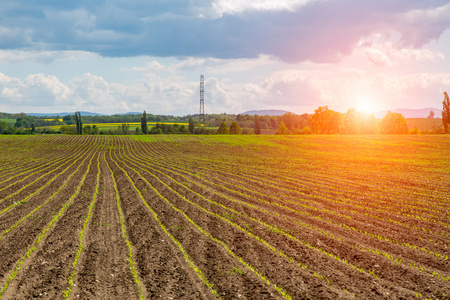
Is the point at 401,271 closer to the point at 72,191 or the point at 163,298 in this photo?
the point at 163,298

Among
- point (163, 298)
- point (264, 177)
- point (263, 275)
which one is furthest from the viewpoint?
point (264, 177)

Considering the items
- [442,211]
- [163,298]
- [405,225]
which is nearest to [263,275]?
[163,298]

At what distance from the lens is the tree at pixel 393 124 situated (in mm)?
116625

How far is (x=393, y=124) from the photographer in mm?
117500

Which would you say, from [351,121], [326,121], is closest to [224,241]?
[326,121]

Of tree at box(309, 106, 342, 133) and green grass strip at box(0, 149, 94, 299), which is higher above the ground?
tree at box(309, 106, 342, 133)

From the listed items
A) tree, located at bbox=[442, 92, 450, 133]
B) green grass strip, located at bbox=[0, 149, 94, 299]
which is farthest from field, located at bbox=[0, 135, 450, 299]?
tree, located at bbox=[442, 92, 450, 133]

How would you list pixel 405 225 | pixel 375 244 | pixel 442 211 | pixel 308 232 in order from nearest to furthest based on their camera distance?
pixel 375 244, pixel 308 232, pixel 405 225, pixel 442 211

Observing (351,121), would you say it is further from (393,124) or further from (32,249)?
(32,249)

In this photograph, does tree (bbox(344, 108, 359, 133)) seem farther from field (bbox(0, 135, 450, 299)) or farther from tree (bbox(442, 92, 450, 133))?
field (bbox(0, 135, 450, 299))

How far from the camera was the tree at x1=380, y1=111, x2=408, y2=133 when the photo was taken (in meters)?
117

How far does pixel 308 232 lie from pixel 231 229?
298 cm

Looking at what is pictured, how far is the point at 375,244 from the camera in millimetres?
11836

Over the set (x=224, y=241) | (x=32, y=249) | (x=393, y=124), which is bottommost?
(x=224, y=241)
